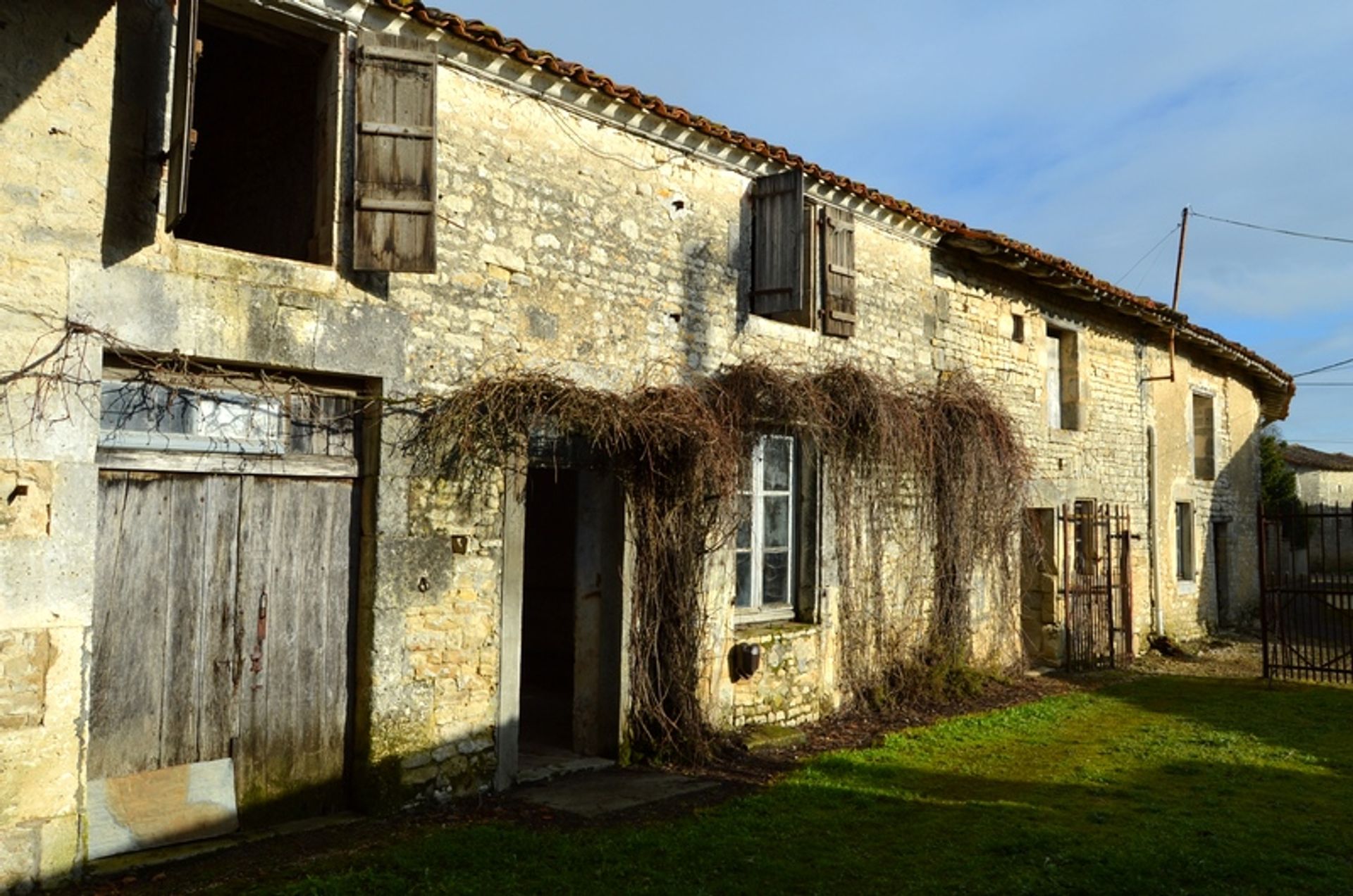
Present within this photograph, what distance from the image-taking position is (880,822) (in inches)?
228

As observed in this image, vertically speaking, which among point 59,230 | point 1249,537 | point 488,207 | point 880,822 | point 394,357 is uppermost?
point 488,207

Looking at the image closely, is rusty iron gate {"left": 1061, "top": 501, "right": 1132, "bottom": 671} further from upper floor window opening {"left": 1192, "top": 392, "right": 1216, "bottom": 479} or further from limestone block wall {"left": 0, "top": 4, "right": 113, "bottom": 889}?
limestone block wall {"left": 0, "top": 4, "right": 113, "bottom": 889}

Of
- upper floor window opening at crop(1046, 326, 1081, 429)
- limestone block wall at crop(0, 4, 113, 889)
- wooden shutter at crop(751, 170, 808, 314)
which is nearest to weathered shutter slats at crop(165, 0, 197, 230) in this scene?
limestone block wall at crop(0, 4, 113, 889)

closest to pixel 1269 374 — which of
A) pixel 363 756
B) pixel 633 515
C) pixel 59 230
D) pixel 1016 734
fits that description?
pixel 1016 734

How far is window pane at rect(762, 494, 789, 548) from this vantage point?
27.7ft

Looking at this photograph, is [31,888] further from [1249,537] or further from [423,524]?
[1249,537]

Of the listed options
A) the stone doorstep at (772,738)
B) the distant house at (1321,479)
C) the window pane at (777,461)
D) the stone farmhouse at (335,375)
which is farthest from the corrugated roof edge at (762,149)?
the distant house at (1321,479)

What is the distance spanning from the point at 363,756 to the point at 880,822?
2980mm

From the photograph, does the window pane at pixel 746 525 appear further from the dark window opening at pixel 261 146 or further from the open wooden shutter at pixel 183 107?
the open wooden shutter at pixel 183 107

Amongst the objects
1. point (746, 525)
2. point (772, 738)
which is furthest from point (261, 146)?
point (772, 738)

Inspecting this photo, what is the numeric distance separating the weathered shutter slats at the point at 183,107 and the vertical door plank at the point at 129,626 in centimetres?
144

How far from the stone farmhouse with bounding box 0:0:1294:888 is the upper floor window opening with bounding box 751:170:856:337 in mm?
33

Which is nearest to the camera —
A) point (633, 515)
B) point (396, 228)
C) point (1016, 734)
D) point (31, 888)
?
point (31, 888)

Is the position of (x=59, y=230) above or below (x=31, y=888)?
above
